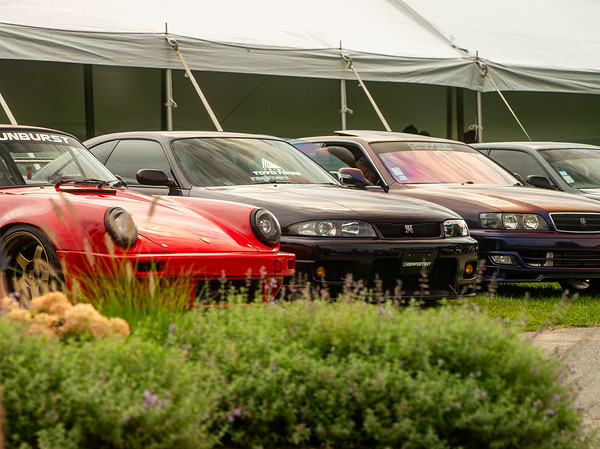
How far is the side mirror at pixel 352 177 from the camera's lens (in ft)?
25.6

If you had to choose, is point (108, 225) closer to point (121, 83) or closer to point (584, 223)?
point (584, 223)

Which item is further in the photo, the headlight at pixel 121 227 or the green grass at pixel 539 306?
the green grass at pixel 539 306

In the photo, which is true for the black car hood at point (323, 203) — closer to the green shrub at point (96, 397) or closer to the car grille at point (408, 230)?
the car grille at point (408, 230)

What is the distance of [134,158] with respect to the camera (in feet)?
23.5

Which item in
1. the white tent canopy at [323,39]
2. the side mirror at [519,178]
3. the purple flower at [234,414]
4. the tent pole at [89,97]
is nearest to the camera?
the purple flower at [234,414]

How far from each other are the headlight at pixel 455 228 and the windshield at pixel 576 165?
114 inches

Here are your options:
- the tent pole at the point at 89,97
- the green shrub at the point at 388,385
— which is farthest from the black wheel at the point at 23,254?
the tent pole at the point at 89,97

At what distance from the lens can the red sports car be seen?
15.4 ft

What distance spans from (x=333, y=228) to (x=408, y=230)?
58 centimetres

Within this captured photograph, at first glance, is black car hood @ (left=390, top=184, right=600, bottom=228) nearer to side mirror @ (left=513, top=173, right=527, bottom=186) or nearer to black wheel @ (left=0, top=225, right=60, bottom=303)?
side mirror @ (left=513, top=173, right=527, bottom=186)

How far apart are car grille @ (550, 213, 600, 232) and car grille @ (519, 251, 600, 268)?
0.20 m

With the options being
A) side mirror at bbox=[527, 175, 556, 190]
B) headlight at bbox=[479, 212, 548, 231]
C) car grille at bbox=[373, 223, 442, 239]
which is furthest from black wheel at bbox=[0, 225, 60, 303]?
side mirror at bbox=[527, 175, 556, 190]

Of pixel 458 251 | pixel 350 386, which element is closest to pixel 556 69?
pixel 458 251

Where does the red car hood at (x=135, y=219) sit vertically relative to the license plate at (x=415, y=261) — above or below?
above
